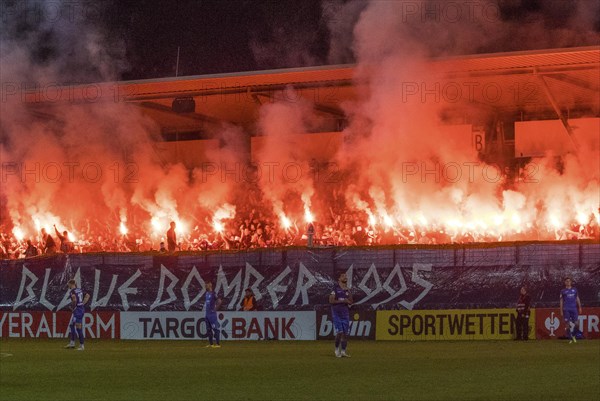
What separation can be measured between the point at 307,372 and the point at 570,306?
10290 mm

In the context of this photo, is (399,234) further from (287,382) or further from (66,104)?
(287,382)

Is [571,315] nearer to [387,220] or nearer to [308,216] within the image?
[387,220]

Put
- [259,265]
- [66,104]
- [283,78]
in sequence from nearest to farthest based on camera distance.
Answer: [259,265] < [283,78] < [66,104]

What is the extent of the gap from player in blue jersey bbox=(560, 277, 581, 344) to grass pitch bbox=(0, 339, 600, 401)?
1.84ft

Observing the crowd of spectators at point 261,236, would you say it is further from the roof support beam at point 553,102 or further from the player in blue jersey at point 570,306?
the player in blue jersey at point 570,306

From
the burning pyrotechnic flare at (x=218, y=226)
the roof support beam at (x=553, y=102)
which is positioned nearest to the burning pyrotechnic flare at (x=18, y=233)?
the burning pyrotechnic flare at (x=218, y=226)

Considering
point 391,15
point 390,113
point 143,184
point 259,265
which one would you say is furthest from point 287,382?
point 143,184

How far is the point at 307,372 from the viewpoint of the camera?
1670 cm

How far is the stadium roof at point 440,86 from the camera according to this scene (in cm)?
3153

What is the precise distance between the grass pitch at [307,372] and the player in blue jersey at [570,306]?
1.84 feet

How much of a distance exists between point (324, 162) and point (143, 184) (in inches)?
296

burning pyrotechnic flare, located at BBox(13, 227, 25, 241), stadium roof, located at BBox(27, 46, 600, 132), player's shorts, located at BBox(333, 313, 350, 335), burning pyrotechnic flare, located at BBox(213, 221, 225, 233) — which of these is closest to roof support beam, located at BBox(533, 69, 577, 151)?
stadium roof, located at BBox(27, 46, 600, 132)

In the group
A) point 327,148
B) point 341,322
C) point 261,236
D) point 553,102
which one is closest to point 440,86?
point 553,102

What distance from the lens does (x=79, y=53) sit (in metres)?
33.0
